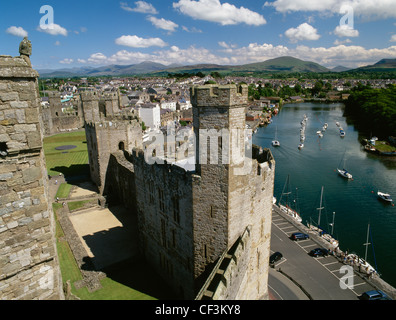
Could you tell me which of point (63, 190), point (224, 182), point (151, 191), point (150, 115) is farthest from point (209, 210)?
point (150, 115)

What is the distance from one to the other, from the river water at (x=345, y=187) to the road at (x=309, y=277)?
5409mm

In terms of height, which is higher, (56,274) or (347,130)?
(56,274)

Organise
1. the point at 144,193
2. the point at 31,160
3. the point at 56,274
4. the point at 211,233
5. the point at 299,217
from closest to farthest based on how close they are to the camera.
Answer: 1. the point at 31,160
2. the point at 56,274
3. the point at 211,233
4. the point at 144,193
5. the point at 299,217

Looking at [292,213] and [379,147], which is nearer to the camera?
[292,213]

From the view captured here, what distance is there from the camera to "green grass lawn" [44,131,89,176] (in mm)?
37219

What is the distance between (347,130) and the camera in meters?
84.4

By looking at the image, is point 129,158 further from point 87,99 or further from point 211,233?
point 211,233

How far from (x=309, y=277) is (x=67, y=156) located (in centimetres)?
3846

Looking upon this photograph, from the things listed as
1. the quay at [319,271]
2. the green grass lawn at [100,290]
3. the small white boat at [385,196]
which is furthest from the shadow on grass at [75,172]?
the small white boat at [385,196]

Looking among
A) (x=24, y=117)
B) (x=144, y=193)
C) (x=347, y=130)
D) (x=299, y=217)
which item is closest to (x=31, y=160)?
(x=24, y=117)

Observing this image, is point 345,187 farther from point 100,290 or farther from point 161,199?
point 100,290

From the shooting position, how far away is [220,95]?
36.8ft
